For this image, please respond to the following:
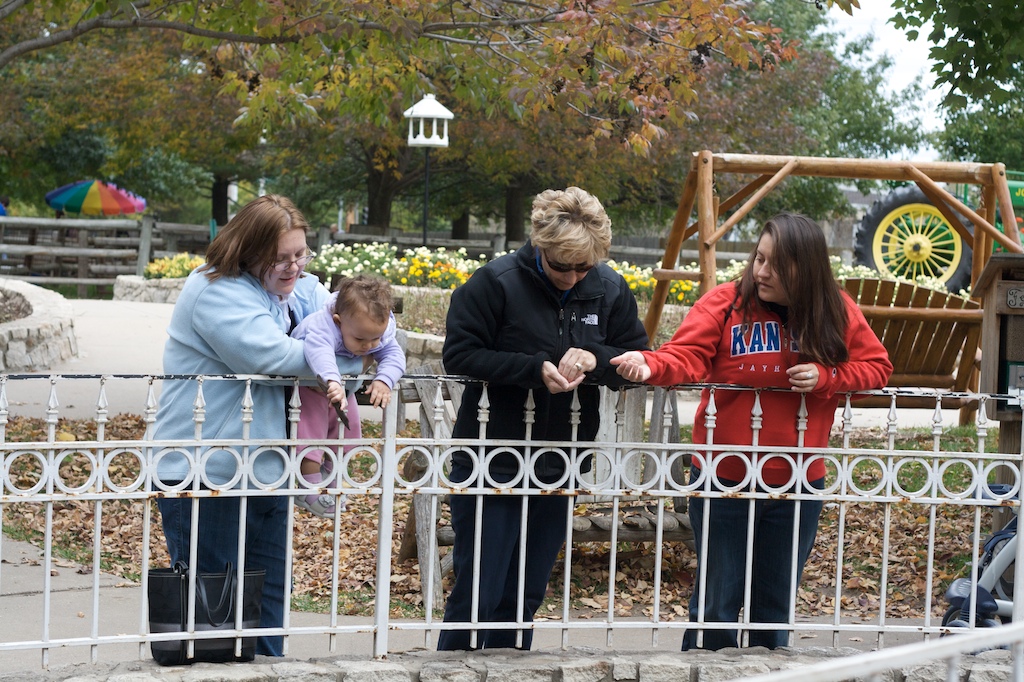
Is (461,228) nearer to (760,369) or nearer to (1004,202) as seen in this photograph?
(1004,202)

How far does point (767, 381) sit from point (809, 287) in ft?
1.12

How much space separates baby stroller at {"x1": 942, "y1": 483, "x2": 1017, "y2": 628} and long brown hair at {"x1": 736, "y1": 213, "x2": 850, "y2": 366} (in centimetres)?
87

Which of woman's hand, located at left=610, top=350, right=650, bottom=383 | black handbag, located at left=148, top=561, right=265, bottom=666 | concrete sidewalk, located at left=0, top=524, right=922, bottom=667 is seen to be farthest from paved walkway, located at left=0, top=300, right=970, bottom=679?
woman's hand, located at left=610, top=350, right=650, bottom=383

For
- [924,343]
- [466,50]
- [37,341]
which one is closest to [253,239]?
[924,343]

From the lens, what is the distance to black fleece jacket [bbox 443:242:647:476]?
363 cm

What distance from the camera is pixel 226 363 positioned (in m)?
3.53

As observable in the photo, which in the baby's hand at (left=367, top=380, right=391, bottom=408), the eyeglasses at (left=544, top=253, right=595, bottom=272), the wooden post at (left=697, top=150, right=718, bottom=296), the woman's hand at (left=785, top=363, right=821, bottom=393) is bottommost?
the baby's hand at (left=367, top=380, right=391, bottom=408)

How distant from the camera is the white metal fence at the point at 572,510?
3.48 meters

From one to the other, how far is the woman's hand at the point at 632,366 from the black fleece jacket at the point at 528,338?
5 cm

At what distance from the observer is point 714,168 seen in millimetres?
6773

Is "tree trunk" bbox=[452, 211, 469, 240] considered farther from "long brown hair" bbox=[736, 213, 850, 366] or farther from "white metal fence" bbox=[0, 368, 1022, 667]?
"long brown hair" bbox=[736, 213, 850, 366]

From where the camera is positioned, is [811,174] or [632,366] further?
[811,174]

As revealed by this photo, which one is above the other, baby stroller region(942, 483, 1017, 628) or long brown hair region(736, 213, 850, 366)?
long brown hair region(736, 213, 850, 366)

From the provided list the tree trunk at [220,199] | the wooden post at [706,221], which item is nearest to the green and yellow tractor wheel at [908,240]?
the wooden post at [706,221]
